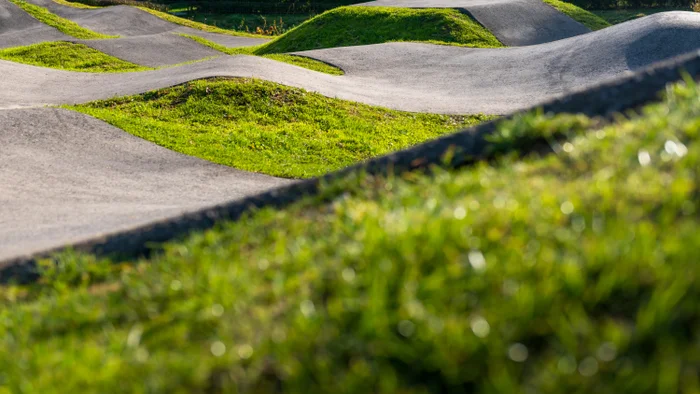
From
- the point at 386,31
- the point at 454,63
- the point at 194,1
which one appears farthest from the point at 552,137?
the point at 194,1

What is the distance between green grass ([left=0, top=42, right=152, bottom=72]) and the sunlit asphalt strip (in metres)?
17.3

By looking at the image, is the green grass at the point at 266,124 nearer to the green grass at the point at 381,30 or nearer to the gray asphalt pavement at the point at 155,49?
the green grass at the point at 381,30

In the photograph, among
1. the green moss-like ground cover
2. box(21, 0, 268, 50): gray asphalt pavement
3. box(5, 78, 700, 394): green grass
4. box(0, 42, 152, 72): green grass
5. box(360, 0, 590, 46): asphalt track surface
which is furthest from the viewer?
box(21, 0, 268, 50): gray asphalt pavement

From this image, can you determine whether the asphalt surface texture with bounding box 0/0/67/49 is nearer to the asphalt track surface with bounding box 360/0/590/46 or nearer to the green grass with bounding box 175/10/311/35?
the green grass with bounding box 175/10/311/35

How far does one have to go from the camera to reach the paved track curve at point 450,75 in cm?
1534

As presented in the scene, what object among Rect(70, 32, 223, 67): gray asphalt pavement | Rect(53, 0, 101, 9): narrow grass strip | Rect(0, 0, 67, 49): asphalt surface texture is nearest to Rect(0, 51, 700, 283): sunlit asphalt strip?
Rect(70, 32, 223, 67): gray asphalt pavement

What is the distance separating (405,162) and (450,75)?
13.7 m

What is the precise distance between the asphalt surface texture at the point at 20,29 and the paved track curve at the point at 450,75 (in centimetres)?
912

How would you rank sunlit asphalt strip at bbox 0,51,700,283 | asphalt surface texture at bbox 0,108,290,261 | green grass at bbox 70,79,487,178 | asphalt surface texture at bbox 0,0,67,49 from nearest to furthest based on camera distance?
sunlit asphalt strip at bbox 0,51,700,283, asphalt surface texture at bbox 0,108,290,261, green grass at bbox 70,79,487,178, asphalt surface texture at bbox 0,0,67,49

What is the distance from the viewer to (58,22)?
29828mm

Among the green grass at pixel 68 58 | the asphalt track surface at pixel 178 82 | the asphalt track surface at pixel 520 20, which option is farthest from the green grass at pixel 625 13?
the green grass at pixel 68 58

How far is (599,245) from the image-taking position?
2.93 metres

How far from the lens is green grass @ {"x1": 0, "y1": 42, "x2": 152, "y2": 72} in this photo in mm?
21688

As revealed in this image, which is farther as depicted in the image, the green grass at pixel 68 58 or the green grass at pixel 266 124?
the green grass at pixel 68 58
